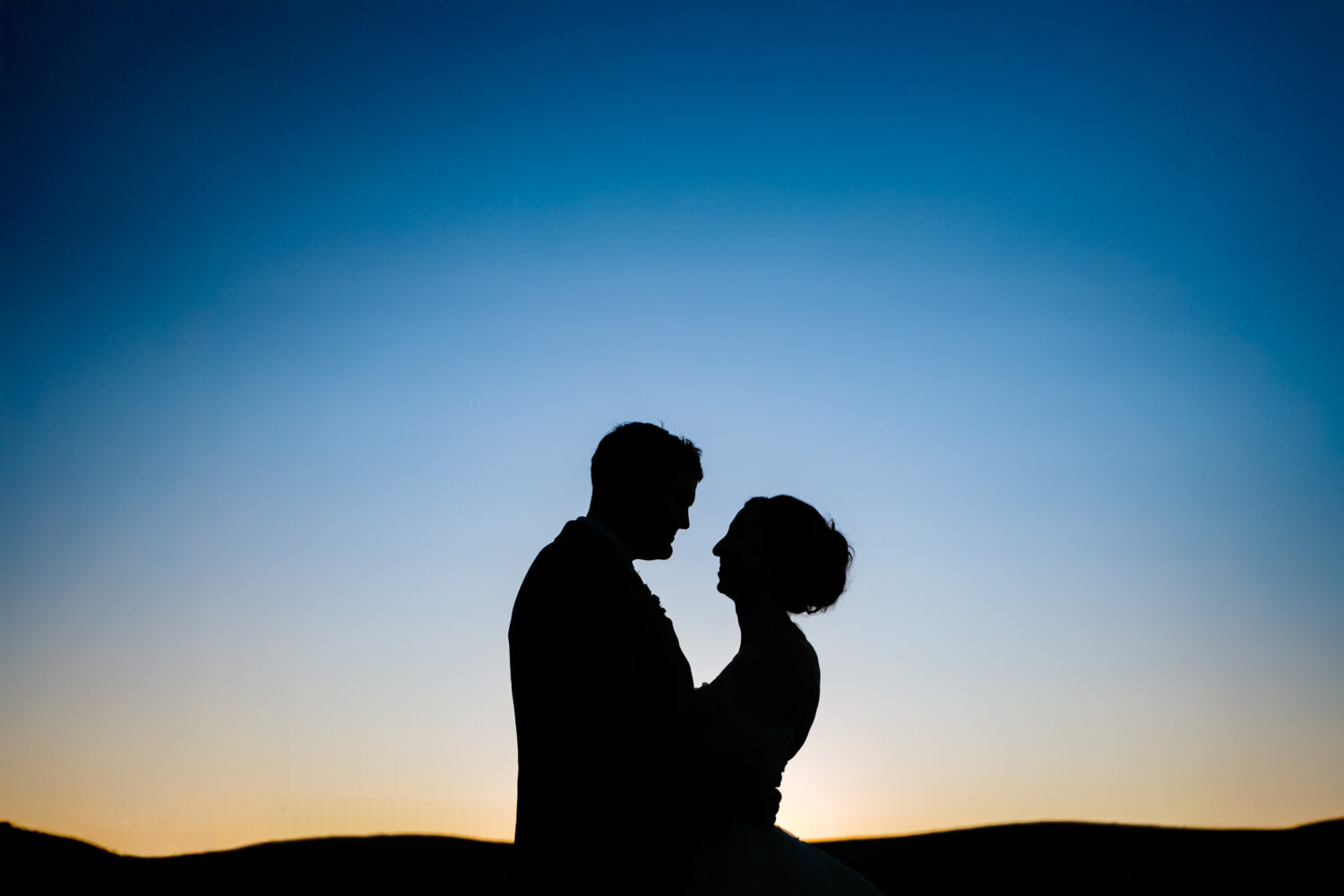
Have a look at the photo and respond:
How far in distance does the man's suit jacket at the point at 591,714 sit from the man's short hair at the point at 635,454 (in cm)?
35

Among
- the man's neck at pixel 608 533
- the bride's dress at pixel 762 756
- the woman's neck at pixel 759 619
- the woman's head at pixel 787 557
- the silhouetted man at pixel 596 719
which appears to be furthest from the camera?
the woman's head at pixel 787 557

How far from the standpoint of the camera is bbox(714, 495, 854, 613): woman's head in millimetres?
5574

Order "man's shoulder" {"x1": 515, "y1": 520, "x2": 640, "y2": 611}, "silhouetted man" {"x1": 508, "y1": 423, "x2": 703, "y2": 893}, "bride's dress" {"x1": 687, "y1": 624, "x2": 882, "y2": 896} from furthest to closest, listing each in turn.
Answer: "bride's dress" {"x1": 687, "y1": 624, "x2": 882, "y2": 896}
"man's shoulder" {"x1": 515, "y1": 520, "x2": 640, "y2": 611}
"silhouetted man" {"x1": 508, "y1": 423, "x2": 703, "y2": 893}

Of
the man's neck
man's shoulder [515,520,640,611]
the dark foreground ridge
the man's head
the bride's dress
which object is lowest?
the dark foreground ridge

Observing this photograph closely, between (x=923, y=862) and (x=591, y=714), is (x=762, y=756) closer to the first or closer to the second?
(x=591, y=714)

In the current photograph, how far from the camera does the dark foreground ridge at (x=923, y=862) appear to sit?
64.1 feet

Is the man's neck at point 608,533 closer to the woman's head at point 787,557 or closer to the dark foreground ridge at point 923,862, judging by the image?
the woman's head at point 787,557

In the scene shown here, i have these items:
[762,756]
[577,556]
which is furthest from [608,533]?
[762,756]

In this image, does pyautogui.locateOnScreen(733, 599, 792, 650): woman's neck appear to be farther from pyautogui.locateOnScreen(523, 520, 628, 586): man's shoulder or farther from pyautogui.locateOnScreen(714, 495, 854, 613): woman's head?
pyautogui.locateOnScreen(523, 520, 628, 586): man's shoulder

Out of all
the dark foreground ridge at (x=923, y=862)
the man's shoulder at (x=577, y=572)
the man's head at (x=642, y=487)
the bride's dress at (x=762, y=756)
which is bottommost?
the dark foreground ridge at (x=923, y=862)

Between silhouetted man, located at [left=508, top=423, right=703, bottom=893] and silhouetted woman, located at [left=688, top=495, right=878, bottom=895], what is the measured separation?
0.58 metres

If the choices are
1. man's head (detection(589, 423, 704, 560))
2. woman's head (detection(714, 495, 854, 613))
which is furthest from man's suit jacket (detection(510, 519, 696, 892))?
woman's head (detection(714, 495, 854, 613))

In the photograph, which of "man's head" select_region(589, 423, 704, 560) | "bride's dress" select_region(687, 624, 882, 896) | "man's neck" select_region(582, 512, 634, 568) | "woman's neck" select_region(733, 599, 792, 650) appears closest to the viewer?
"man's neck" select_region(582, 512, 634, 568)

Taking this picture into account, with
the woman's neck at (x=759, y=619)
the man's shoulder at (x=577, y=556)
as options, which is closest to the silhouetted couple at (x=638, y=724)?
the man's shoulder at (x=577, y=556)
